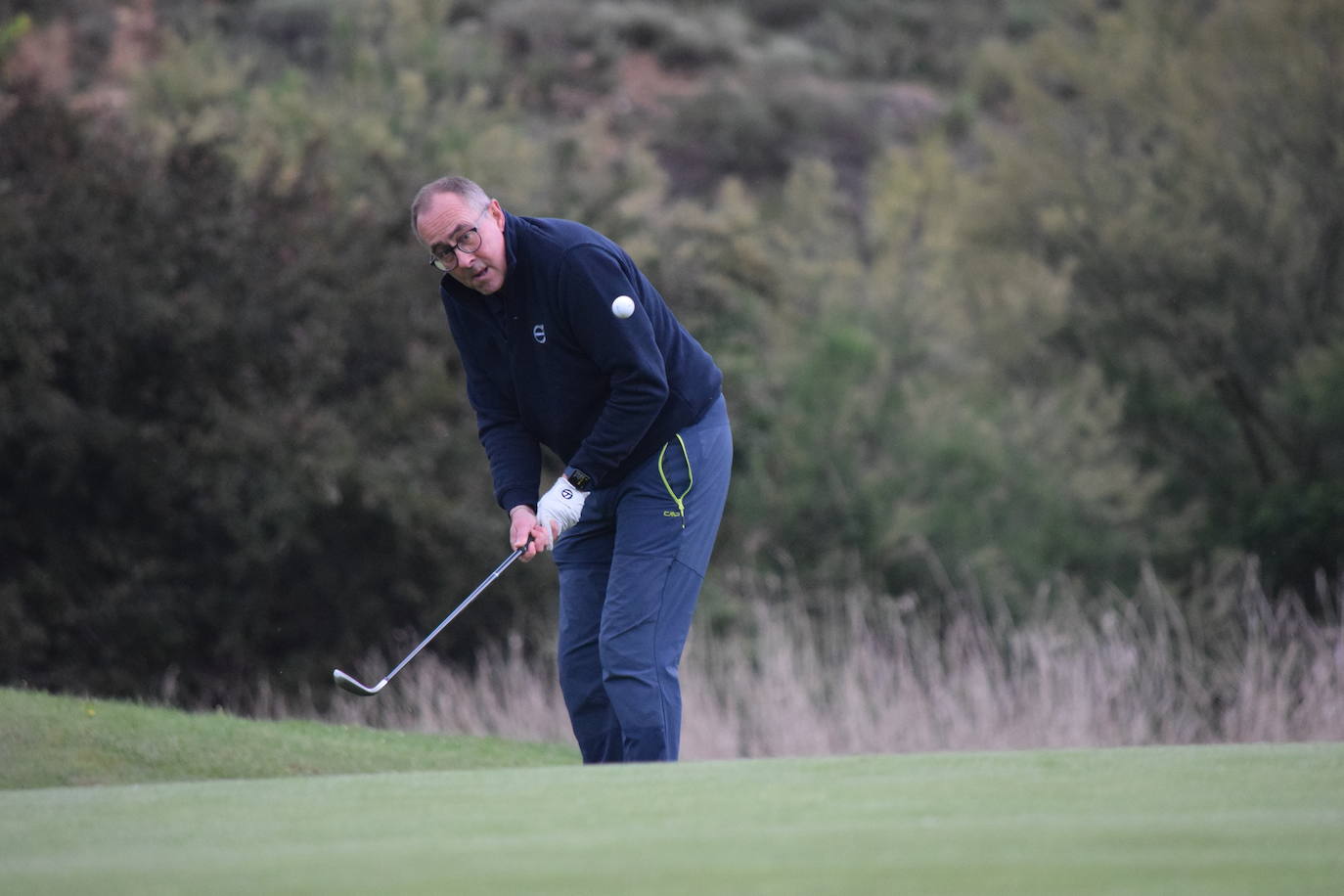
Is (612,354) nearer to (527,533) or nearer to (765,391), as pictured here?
(527,533)

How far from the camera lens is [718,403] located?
4891mm

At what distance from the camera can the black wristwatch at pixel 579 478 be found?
453cm

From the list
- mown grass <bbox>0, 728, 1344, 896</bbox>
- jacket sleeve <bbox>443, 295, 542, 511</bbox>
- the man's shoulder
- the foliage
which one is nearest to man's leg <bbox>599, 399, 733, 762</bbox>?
jacket sleeve <bbox>443, 295, 542, 511</bbox>

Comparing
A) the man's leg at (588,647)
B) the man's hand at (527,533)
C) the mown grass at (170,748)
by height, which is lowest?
the mown grass at (170,748)

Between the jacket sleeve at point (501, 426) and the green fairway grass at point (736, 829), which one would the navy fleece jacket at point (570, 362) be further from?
the green fairway grass at point (736, 829)

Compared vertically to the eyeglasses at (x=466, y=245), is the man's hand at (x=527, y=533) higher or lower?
lower

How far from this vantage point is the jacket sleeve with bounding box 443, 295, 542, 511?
483 cm

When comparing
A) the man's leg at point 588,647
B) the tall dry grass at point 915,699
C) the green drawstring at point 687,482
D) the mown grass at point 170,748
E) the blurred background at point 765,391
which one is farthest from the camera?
the blurred background at point 765,391

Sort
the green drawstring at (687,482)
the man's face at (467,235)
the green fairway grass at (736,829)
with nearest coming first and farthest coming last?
the green fairway grass at (736,829)
the man's face at (467,235)
the green drawstring at (687,482)

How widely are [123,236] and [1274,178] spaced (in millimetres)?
13880

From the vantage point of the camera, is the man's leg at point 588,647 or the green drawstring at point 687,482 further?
the man's leg at point 588,647

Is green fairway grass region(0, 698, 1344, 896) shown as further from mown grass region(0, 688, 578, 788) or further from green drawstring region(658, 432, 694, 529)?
mown grass region(0, 688, 578, 788)

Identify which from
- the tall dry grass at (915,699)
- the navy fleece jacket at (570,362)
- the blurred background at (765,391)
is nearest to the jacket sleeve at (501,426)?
the navy fleece jacket at (570,362)

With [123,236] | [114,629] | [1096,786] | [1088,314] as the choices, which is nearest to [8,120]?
[123,236]
